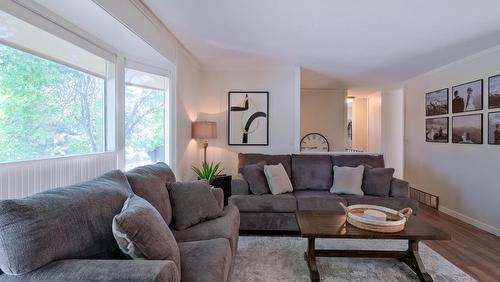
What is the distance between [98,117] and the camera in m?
2.59

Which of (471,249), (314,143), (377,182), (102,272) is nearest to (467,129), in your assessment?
(377,182)

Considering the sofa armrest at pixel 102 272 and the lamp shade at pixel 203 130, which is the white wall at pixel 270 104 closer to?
the lamp shade at pixel 203 130

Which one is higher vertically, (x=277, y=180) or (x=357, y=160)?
(x=357, y=160)

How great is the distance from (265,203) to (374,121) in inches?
222

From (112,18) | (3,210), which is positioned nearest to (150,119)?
(112,18)

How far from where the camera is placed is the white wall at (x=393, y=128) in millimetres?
6902

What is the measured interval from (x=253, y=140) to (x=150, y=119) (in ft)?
6.14

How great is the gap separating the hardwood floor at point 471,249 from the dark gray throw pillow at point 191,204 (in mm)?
2324

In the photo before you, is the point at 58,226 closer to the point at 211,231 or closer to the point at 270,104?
the point at 211,231

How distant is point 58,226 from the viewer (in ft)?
3.82

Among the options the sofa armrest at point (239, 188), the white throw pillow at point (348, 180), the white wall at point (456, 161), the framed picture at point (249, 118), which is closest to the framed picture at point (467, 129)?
the white wall at point (456, 161)

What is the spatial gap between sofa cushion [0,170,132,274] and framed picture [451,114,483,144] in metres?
4.31

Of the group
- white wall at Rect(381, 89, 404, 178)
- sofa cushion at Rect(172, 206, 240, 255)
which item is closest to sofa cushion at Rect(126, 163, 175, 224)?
sofa cushion at Rect(172, 206, 240, 255)

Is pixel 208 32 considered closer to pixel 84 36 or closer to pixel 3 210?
pixel 84 36
